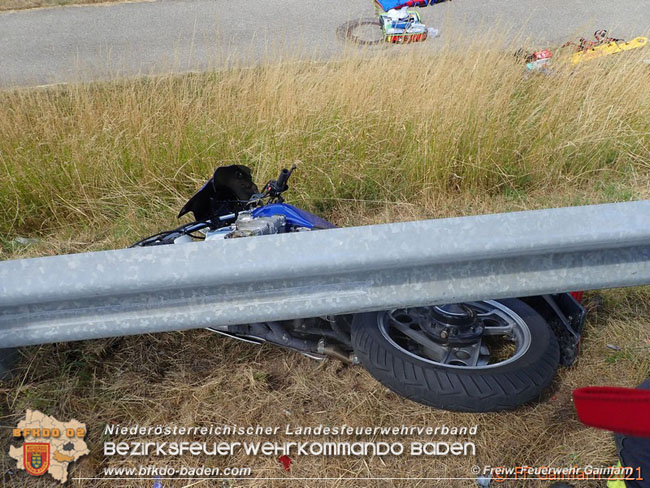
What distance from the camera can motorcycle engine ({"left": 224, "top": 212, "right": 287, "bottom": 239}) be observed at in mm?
2545

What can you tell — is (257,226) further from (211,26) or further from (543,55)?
(211,26)

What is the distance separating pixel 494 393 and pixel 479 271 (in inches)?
32.8

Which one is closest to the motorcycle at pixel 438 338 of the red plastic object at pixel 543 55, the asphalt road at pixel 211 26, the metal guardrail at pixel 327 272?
the metal guardrail at pixel 327 272

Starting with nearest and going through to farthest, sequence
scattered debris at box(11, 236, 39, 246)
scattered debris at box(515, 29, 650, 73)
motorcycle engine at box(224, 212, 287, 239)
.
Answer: motorcycle engine at box(224, 212, 287, 239) → scattered debris at box(11, 236, 39, 246) → scattered debris at box(515, 29, 650, 73)

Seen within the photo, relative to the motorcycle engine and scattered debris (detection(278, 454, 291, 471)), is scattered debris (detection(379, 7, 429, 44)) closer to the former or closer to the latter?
the motorcycle engine

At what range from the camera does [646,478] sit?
146 cm

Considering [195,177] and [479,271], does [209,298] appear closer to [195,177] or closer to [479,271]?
[479,271]

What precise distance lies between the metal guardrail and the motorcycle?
0.72m

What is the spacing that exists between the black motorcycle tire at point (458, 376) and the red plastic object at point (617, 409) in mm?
881

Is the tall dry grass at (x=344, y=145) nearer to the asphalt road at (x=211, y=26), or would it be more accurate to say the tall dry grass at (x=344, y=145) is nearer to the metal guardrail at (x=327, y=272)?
the metal guardrail at (x=327, y=272)

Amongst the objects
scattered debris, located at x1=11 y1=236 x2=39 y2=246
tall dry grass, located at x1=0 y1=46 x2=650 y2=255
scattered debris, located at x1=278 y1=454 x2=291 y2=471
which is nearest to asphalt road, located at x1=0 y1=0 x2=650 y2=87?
tall dry grass, located at x1=0 y1=46 x2=650 y2=255

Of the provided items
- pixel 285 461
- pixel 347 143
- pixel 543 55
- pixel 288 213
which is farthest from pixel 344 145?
pixel 285 461

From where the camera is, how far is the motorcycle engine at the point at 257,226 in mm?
2545

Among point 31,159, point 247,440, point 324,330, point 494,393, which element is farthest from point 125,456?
point 31,159
